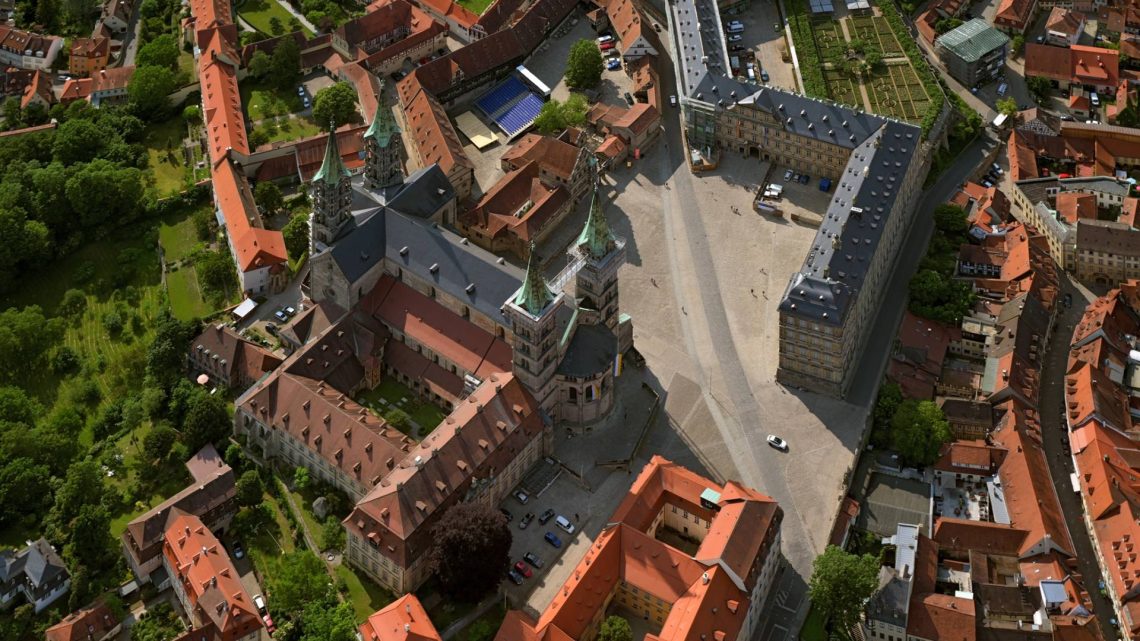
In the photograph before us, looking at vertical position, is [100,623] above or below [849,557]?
below

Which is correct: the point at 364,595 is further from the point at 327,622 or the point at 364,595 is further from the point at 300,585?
the point at 300,585

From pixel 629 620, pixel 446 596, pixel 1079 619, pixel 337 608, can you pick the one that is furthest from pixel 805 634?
pixel 337 608

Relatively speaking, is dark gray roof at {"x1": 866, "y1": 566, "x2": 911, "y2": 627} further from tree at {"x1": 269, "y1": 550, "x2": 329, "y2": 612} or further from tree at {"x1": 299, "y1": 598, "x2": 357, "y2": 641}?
tree at {"x1": 269, "y1": 550, "x2": 329, "y2": 612}

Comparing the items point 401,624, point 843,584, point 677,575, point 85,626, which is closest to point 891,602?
point 843,584

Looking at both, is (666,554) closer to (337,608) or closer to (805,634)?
(805,634)

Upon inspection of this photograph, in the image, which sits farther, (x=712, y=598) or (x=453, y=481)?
(x=453, y=481)
